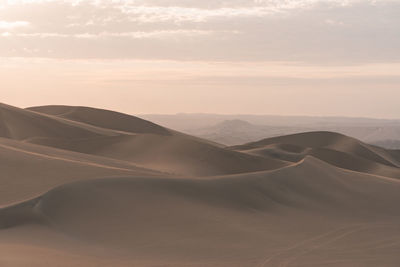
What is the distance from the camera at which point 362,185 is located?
29.4 meters

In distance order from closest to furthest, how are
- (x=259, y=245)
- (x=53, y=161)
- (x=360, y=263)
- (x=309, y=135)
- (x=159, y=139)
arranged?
1. (x=360, y=263)
2. (x=259, y=245)
3. (x=53, y=161)
4. (x=159, y=139)
5. (x=309, y=135)

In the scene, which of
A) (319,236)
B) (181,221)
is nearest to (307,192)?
(319,236)

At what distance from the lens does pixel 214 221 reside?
19.3 meters

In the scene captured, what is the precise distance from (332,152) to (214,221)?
3575cm

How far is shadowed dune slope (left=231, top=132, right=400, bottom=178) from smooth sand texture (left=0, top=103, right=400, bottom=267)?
18102mm

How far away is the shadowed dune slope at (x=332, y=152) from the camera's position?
49.4 meters

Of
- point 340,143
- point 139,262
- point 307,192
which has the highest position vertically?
point 340,143

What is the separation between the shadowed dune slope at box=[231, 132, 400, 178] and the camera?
162ft

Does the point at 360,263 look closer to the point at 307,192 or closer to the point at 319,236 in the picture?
the point at 319,236

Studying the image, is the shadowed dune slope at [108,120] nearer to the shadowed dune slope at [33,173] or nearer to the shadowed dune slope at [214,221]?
the shadowed dune slope at [33,173]

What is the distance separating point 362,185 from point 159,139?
2164 centimetres

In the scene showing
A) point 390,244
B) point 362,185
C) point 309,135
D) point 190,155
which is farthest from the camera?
point 309,135

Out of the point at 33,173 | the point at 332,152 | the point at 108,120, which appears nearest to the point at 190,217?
the point at 33,173

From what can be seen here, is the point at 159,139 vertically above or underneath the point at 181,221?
above
